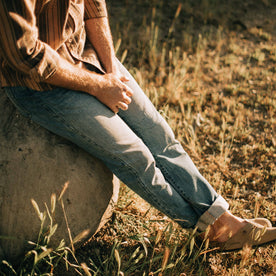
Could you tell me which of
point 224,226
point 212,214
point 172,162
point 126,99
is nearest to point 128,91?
point 126,99

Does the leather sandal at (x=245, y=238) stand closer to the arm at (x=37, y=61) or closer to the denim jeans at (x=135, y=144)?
the denim jeans at (x=135, y=144)

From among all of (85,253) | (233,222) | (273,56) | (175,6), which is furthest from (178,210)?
(175,6)

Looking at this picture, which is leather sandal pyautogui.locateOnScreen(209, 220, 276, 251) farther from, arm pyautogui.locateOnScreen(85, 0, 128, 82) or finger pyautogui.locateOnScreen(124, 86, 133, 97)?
arm pyautogui.locateOnScreen(85, 0, 128, 82)

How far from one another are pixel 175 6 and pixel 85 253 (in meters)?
4.40

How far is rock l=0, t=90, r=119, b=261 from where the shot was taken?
192cm

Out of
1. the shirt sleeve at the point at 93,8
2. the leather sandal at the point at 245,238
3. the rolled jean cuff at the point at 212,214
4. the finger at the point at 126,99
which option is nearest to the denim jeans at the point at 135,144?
the rolled jean cuff at the point at 212,214

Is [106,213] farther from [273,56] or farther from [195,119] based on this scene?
[273,56]

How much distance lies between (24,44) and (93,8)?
765 mm

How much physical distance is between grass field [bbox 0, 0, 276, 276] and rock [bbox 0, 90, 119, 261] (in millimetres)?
232

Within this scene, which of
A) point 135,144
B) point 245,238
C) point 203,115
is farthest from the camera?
point 203,115

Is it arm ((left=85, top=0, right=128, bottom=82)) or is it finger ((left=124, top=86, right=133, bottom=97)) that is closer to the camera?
finger ((left=124, top=86, right=133, bottom=97))

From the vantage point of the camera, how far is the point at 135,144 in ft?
6.45

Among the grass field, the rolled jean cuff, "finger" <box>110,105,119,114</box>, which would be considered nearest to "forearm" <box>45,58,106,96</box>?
"finger" <box>110,105,119,114</box>

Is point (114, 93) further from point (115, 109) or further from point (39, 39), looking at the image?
point (39, 39)
